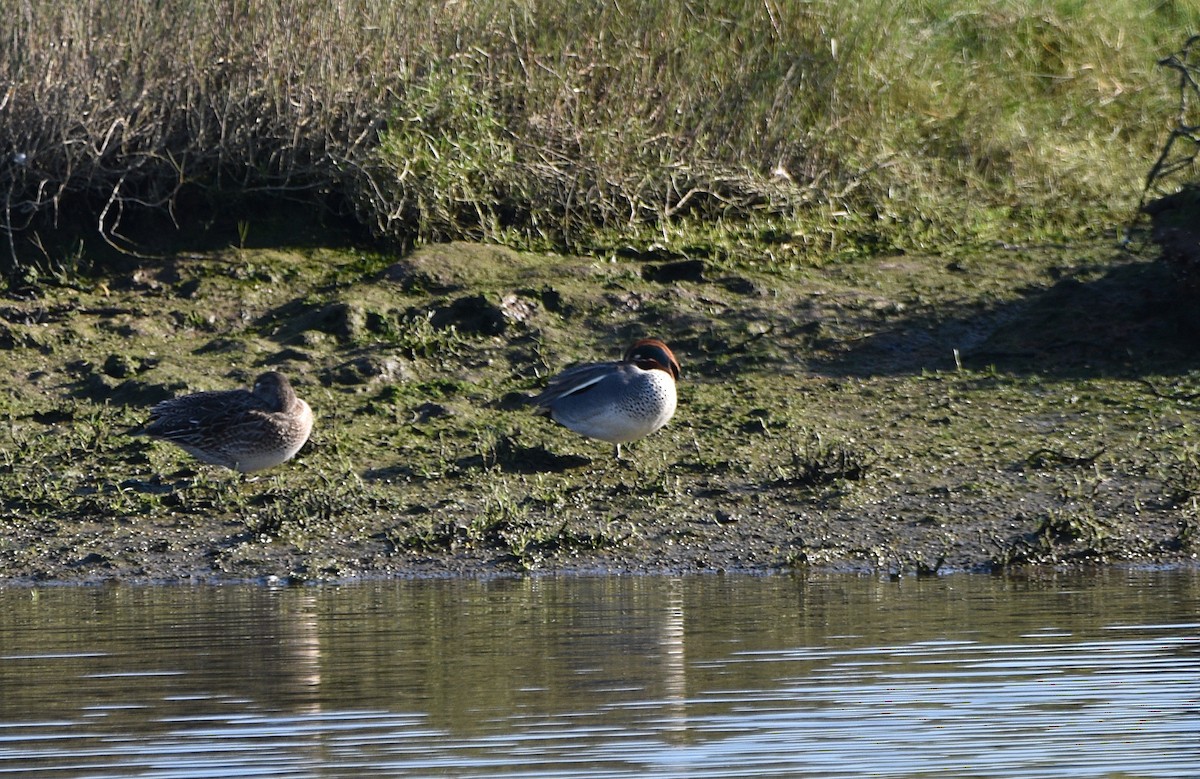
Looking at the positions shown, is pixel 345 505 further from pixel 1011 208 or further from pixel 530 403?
pixel 1011 208

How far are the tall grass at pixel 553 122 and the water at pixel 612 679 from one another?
4393mm

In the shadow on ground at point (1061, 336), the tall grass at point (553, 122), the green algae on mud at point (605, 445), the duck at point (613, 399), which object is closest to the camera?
the green algae on mud at point (605, 445)

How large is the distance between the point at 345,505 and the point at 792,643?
3.09 m

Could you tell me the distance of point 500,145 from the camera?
12586 mm

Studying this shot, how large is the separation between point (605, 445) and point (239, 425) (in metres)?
2.03

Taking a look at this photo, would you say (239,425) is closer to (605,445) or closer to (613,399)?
(613,399)

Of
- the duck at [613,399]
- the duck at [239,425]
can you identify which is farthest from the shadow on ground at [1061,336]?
the duck at [239,425]

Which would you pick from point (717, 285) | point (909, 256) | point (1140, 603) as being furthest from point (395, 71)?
point (1140, 603)

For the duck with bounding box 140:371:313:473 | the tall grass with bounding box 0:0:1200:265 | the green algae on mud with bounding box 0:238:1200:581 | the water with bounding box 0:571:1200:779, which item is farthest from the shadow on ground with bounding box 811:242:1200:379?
the duck with bounding box 140:371:313:473

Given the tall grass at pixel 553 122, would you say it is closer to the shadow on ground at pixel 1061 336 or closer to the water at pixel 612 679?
the shadow on ground at pixel 1061 336

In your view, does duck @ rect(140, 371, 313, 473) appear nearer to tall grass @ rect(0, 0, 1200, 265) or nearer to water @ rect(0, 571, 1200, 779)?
water @ rect(0, 571, 1200, 779)

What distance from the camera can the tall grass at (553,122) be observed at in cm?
1191

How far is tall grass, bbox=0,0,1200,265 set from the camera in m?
11.9

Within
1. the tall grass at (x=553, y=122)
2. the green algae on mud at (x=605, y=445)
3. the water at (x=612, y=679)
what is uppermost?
the tall grass at (x=553, y=122)
